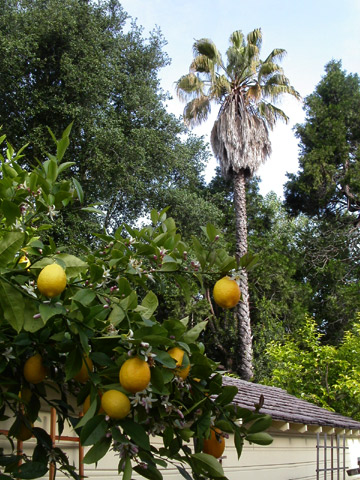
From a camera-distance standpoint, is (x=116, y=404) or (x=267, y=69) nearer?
(x=116, y=404)

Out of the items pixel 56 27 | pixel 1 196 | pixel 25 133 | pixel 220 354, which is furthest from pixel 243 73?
pixel 1 196

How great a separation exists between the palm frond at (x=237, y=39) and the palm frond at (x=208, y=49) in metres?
0.79

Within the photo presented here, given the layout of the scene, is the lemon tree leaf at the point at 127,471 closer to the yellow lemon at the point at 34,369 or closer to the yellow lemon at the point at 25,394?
the yellow lemon at the point at 34,369

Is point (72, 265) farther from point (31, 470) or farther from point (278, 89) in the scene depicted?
point (278, 89)

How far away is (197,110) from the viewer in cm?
2053

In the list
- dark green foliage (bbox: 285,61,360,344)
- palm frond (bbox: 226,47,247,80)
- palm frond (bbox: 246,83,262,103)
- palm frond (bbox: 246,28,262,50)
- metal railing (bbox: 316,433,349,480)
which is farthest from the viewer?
dark green foliage (bbox: 285,61,360,344)

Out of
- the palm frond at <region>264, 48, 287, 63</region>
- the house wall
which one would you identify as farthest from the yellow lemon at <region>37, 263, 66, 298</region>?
the palm frond at <region>264, 48, 287, 63</region>

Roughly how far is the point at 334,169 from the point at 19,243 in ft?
89.3

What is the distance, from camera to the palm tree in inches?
776

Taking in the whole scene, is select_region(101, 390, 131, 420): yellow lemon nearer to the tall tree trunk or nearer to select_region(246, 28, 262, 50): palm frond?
the tall tree trunk

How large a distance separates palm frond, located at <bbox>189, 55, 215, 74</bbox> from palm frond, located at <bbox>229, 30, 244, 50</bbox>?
1276 millimetres

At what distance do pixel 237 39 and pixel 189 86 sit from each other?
2.56 meters

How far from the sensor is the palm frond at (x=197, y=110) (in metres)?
20.5

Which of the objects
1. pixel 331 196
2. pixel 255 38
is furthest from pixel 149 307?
pixel 331 196
